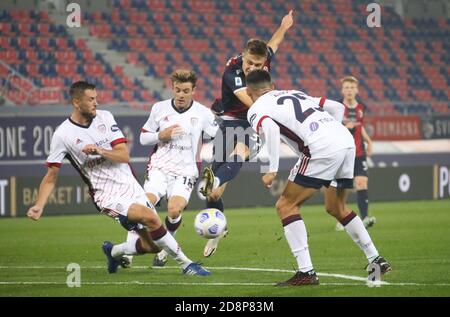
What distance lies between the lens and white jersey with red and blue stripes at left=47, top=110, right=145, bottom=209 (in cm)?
952

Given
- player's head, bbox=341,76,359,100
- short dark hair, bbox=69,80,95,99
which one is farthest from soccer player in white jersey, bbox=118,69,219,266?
player's head, bbox=341,76,359,100

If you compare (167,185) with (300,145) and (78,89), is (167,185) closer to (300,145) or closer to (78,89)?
(78,89)

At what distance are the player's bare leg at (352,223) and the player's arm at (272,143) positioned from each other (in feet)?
3.42

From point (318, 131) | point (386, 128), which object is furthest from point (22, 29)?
point (318, 131)

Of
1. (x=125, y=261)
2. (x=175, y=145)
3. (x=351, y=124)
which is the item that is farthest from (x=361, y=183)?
(x=125, y=261)

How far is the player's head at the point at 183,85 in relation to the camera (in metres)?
10.7

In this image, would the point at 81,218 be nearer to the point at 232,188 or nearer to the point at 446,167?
the point at 232,188

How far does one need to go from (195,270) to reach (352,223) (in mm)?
1647

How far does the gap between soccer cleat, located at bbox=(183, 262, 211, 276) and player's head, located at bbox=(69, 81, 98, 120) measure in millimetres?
1815

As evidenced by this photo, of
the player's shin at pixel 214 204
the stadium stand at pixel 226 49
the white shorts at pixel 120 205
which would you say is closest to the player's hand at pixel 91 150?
the white shorts at pixel 120 205

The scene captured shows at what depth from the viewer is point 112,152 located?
9.42m

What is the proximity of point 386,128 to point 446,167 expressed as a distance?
6.40 feet

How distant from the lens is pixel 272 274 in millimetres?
9820

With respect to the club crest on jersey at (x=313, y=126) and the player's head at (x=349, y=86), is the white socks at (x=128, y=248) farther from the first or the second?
the player's head at (x=349, y=86)
